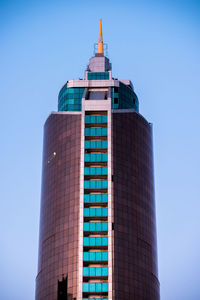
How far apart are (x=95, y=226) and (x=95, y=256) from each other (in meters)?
8.57

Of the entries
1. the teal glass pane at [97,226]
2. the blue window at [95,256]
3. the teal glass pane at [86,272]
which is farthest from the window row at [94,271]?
the teal glass pane at [97,226]

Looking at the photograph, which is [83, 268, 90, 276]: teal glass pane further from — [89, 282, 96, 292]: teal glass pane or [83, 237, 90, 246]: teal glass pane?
[83, 237, 90, 246]: teal glass pane

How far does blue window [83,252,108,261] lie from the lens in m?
195

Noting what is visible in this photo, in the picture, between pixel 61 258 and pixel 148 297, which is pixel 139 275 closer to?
pixel 148 297

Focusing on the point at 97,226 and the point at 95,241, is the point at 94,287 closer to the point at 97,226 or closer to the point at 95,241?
the point at 95,241

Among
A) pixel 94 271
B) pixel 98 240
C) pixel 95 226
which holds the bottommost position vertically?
pixel 94 271

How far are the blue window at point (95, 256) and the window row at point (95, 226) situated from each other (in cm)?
687

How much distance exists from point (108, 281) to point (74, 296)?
985 cm

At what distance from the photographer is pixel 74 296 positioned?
191m

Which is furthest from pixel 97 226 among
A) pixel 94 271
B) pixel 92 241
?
pixel 94 271

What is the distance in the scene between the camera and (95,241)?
197250 millimetres

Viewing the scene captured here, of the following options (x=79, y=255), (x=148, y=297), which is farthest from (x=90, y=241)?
(x=148, y=297)

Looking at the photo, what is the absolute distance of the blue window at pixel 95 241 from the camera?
197000mm

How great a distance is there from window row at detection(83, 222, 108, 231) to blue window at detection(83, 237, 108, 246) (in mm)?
2596
